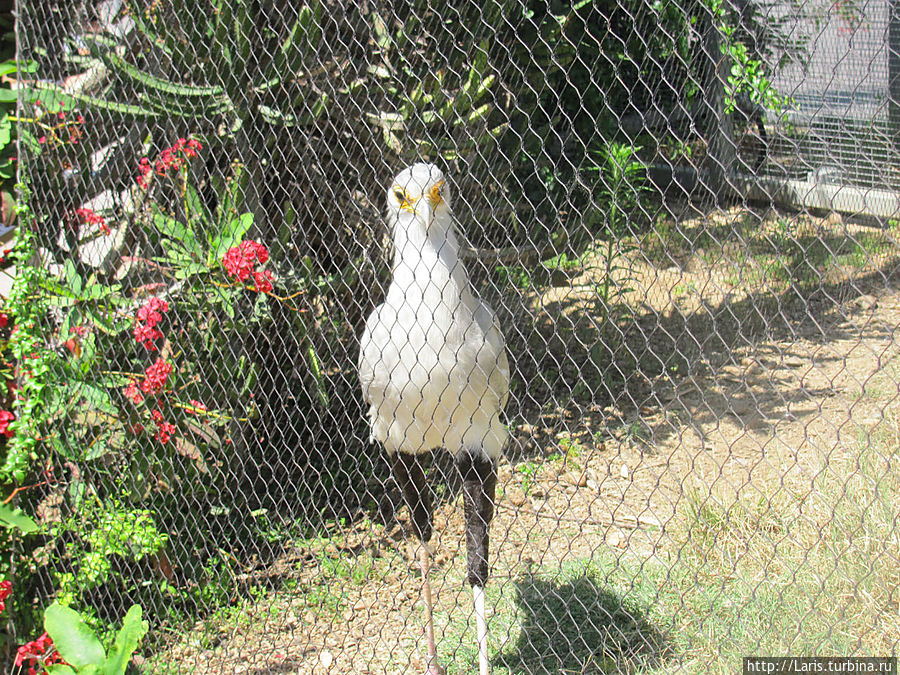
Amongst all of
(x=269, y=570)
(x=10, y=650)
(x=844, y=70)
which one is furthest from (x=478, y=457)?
(x=844, y=70)

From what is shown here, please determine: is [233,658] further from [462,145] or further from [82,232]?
[462,145]

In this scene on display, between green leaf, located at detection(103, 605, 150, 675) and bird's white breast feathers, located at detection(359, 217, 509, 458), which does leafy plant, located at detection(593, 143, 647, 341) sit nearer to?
bird's white breast feathers, located at detection(359, 217, 509, 458)

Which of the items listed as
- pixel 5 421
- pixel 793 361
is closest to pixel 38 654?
pixel 5 421

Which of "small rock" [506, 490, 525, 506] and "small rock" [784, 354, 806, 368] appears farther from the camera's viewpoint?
"small rock" [784, 354, 806, 368]

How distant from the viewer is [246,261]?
9.37ft

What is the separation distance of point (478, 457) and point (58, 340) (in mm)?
1679

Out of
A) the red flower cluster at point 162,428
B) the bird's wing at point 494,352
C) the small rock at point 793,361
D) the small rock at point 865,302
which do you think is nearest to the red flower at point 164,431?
the red flower cluster at point 162,428

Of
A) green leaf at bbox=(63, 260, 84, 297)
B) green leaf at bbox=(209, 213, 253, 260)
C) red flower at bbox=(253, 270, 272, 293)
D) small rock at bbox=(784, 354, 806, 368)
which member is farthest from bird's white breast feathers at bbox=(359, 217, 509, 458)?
small rock at bbox=(784, 354, 806, 368)

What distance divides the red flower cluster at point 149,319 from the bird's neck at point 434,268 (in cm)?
88

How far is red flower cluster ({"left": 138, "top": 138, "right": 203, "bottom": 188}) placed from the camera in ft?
9.66

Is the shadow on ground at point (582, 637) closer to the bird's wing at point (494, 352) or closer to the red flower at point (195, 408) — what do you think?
the bird's wing at point (494, 352)

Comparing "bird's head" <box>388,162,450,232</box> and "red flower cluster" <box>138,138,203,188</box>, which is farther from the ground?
"red flower cluster" <box>138,138,203,188</box>

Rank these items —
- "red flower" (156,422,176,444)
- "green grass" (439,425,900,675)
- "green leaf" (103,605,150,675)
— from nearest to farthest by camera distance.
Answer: "green grass" (439,425,900,675) < "green leaf" (103,605,150,675) < "red flower" (156,422,176,444)

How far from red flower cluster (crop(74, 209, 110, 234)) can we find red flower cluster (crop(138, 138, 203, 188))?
0.70ft
